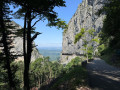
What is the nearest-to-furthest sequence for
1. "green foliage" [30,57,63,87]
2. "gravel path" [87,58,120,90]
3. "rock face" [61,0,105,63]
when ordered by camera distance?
"gravel path" [87,58,120,90] → "green foliage" [30,57,63,87] → "rock face" [61,0,105,63]

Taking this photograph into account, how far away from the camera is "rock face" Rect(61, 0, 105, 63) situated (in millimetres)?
74088

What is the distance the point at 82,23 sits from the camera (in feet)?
274

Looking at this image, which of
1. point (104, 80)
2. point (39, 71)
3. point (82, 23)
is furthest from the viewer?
point (82, 23)

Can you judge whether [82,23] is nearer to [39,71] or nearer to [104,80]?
[39,71]

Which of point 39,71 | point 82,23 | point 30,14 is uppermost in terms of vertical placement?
point 82,23

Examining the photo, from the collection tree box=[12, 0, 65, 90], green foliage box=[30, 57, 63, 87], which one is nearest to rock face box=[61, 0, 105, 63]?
green foliage box=[30, 57, 63, 87]

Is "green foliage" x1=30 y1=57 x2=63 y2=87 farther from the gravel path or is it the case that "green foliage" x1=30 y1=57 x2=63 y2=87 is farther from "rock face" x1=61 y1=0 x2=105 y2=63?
the gravel path

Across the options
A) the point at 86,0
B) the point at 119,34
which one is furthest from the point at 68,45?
the point at 119,34

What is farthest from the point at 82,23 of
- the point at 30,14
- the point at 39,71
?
the point at 30,14

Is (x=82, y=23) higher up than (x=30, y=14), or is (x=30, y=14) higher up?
(x=82, y=23)

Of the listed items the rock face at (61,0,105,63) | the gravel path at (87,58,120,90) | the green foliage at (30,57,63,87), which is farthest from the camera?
the rock face at (61,0,105,63)

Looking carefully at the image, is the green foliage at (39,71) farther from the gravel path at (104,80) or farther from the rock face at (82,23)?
the gravel path at (104,80)

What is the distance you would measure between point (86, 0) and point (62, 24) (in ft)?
282

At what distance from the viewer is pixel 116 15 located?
10.8 metres
